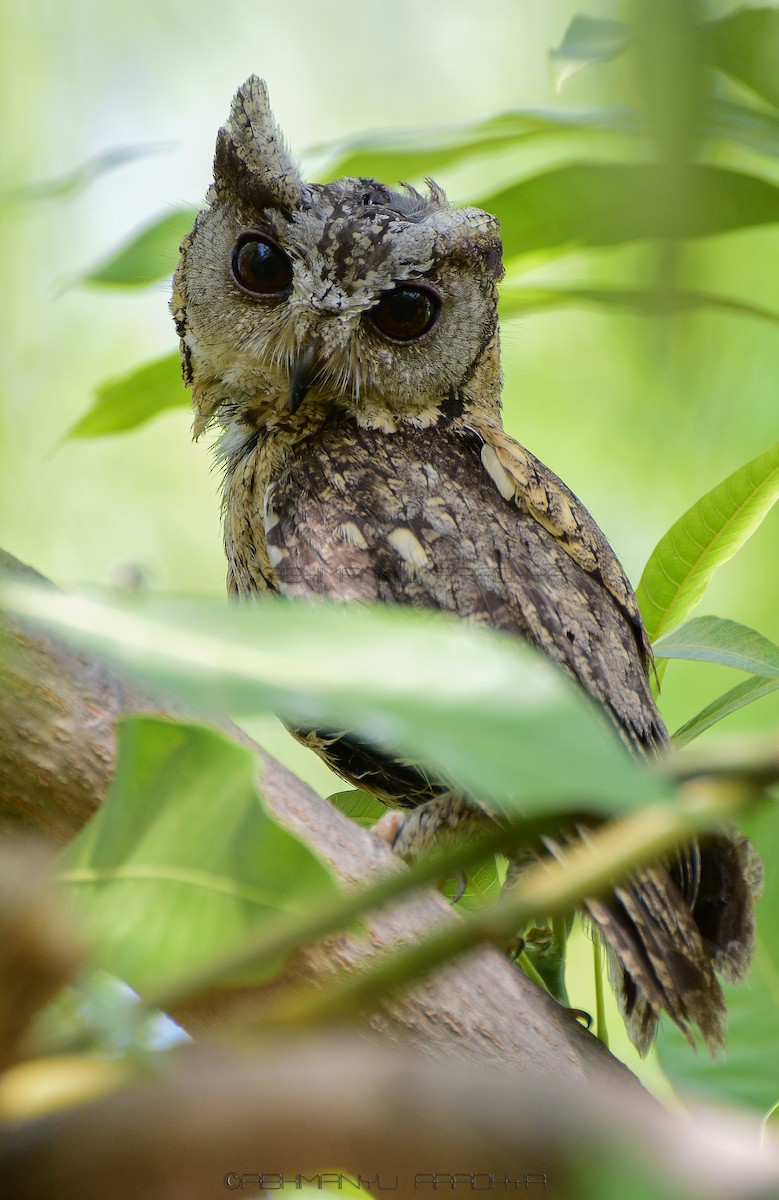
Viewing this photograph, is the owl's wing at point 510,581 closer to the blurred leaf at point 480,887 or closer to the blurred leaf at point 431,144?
the blurred leaf at point 480,887

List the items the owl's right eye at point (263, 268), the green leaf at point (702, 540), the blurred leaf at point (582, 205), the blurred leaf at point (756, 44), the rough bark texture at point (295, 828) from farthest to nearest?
the owl's right eye at point (263, 268)
the green leaf at point (702, 540)
the rough bark texture at point (295, 828)
the blurred leaf at point (756, 44)
the blurred leaf at point (582, 205)

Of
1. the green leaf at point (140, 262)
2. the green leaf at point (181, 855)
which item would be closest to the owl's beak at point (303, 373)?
the green leaf at point (140, 262)

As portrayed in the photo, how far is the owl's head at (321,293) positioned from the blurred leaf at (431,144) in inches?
2.8

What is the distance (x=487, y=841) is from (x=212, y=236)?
6.66 ft

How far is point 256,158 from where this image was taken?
209 centimetres

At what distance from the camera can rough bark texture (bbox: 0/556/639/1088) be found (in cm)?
101

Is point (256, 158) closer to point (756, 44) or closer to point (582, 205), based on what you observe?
point (582, 205)

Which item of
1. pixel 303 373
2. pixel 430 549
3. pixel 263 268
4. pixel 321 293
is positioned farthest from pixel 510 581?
pixel 263 268

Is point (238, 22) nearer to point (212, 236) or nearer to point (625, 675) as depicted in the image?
point (625, 675)

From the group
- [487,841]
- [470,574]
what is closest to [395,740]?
[487,841]

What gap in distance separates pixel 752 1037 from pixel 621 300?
1318 mm

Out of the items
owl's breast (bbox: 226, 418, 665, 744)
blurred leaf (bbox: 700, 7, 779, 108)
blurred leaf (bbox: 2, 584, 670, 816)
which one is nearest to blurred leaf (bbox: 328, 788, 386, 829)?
owl's breast (bbox: 226, 418, 665, 744)

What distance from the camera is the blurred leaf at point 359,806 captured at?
6.03ft

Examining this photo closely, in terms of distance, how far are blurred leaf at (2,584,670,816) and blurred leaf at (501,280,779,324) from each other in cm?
12
